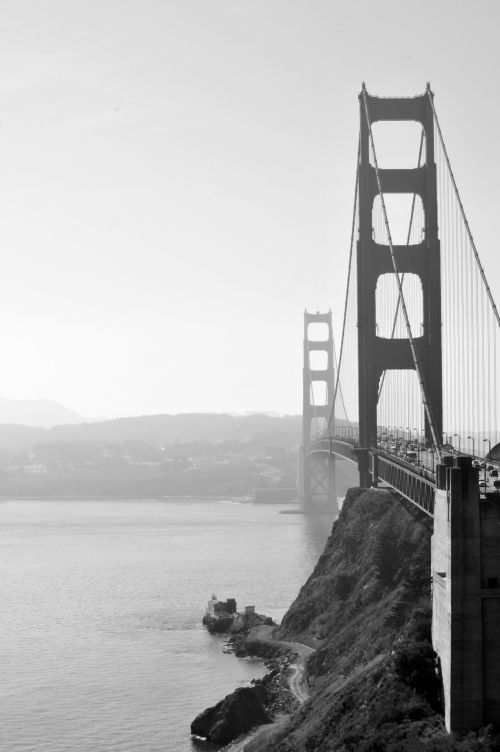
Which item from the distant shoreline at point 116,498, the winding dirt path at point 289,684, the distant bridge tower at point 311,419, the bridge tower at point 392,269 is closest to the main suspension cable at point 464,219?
the bridge tower at point 392,269

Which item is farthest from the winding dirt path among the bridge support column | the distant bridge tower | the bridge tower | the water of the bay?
the distant bridge tower

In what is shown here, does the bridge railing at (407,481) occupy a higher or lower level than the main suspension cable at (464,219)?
lower

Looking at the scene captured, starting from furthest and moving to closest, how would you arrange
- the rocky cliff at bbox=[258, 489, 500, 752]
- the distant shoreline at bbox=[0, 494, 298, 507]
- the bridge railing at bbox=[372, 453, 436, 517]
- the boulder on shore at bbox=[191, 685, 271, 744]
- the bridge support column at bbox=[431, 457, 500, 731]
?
the distant shoreline at bbox=[0, 494, 298, 507]
the boulder on shore at bbox=[191, 685, 271, 744]
the bridge railing at bbox=[372, 453, 436, 517]
the rocky cliff at bbox=[258, 489, 500, 752]
the bridge support column at bbox=[431, 457, 500, 731]

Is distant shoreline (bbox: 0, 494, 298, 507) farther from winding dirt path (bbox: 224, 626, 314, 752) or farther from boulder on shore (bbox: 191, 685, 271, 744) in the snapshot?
boulder on shore (bbox: 191, 685, 271, 744)

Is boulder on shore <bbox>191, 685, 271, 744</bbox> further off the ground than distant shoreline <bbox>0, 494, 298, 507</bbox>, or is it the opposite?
boulder on shore <bbox>191, 685, 271, 744</bbox>

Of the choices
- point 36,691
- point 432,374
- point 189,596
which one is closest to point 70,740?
point 36,691

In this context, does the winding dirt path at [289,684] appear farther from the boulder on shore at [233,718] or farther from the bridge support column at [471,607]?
the bridge support column at [471,607]
